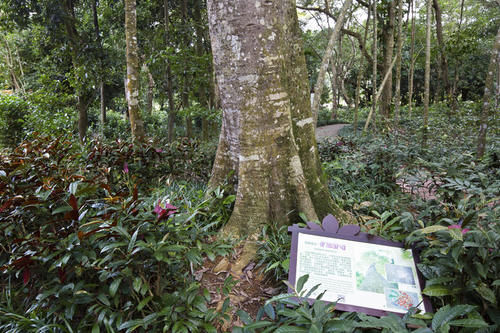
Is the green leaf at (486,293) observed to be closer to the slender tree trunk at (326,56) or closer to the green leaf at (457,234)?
the green leaf at (457,234)

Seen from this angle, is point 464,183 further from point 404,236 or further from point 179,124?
point 179,124

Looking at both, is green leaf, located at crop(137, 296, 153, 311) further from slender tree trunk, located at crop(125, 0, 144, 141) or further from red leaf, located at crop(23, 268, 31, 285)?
slender tree trunk, located at crop(125, 0, 144, 141)

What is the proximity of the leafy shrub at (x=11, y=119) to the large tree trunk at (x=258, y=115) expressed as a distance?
30.2ft

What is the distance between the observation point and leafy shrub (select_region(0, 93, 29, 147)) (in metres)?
9.37

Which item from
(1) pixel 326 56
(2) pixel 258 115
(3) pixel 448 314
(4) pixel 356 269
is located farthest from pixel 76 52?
(3) pixel 448 314

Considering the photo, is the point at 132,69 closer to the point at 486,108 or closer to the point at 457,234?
the point at 457,234

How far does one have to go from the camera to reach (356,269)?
200cm

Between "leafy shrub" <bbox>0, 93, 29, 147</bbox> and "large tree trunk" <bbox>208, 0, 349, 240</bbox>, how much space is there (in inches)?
363

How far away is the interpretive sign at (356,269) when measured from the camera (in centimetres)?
187

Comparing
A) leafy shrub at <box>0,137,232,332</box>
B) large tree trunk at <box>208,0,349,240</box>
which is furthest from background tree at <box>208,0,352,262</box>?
leafy shrub at <box>0,137,232,332</box>

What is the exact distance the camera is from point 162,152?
406 cm

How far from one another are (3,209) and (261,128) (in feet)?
6.27

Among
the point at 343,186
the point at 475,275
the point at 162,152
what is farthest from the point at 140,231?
the point at 343,186

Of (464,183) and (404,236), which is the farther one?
(464,183)
